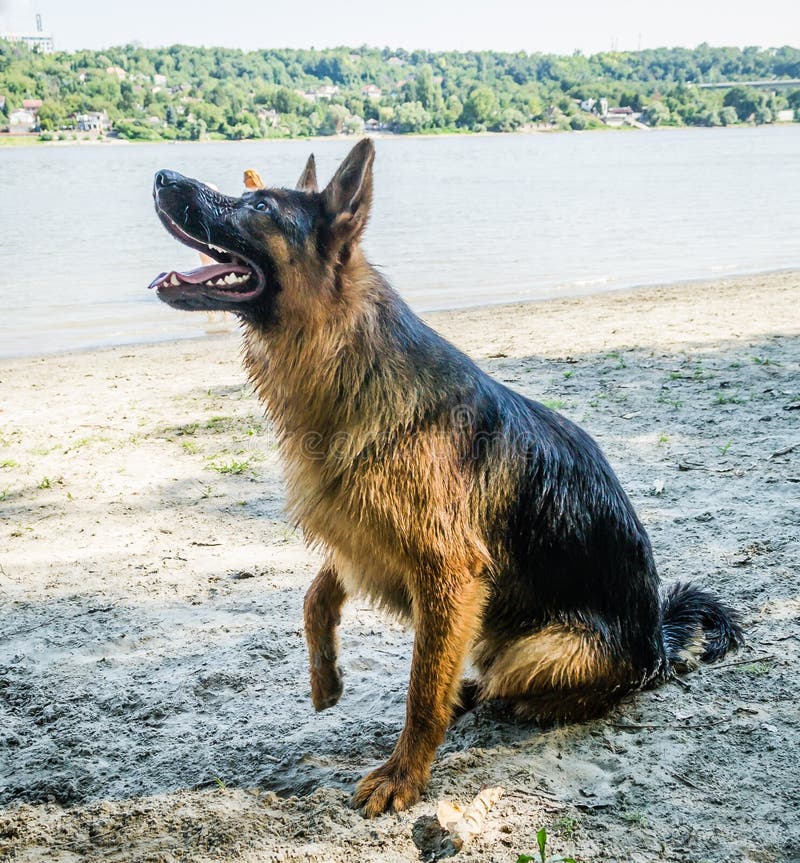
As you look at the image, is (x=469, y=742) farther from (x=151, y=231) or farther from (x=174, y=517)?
(x=151, y=231)

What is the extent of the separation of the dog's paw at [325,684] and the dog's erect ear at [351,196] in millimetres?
1738

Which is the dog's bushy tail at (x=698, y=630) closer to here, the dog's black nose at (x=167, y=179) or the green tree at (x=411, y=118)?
the dog's black nose at (x=167, y=179)

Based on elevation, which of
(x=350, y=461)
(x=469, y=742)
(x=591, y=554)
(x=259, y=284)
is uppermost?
(x=259, y=284)

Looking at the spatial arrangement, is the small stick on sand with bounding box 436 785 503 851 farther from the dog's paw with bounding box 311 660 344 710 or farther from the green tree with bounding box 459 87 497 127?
the green tree with bounding box 459 87 497 127

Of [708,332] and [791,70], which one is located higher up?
[791,70]

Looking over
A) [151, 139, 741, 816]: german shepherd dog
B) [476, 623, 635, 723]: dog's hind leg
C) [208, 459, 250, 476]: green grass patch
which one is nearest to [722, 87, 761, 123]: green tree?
[208, 459, 250, 476]: green grass patch

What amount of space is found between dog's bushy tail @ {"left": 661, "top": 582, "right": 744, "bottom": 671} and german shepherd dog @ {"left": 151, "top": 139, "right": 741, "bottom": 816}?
0.29 m

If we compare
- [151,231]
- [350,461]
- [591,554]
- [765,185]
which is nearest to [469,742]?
[591,554]

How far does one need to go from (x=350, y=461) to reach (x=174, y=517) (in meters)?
2.99

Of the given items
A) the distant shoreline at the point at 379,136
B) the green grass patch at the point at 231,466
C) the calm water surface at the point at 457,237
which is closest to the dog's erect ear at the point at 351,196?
the green grass patch at the point at 231,466

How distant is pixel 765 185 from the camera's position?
41.8 m

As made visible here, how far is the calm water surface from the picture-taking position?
16312mm

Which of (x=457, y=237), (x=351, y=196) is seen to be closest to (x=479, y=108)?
(x=457, y=237)

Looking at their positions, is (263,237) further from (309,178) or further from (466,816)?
(466,816)
